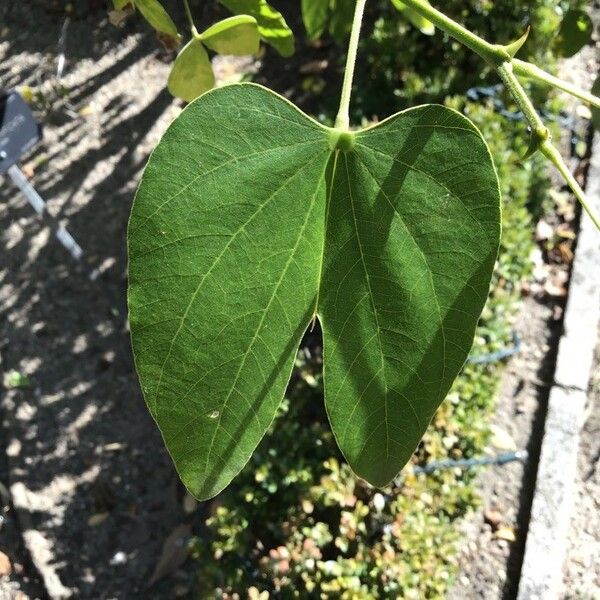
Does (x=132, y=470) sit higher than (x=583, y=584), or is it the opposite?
(x=132, y=470)

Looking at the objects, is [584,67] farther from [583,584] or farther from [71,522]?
[71,522]

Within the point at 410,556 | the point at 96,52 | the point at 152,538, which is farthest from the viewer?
the point at 96,52

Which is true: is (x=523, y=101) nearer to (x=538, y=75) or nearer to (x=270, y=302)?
(x=538, y=75)

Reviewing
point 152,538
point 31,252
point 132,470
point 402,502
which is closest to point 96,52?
point 31,252

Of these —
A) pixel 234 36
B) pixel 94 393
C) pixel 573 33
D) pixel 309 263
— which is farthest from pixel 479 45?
pixel 94 393

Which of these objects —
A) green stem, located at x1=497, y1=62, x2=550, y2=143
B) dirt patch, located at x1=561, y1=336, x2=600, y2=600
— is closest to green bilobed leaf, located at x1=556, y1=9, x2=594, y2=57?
green stem, located at x1=497, y1=62, x2=550, y2=143

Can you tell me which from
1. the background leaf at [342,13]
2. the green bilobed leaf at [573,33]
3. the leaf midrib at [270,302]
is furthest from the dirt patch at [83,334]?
the leaf midrib at [270,302]
